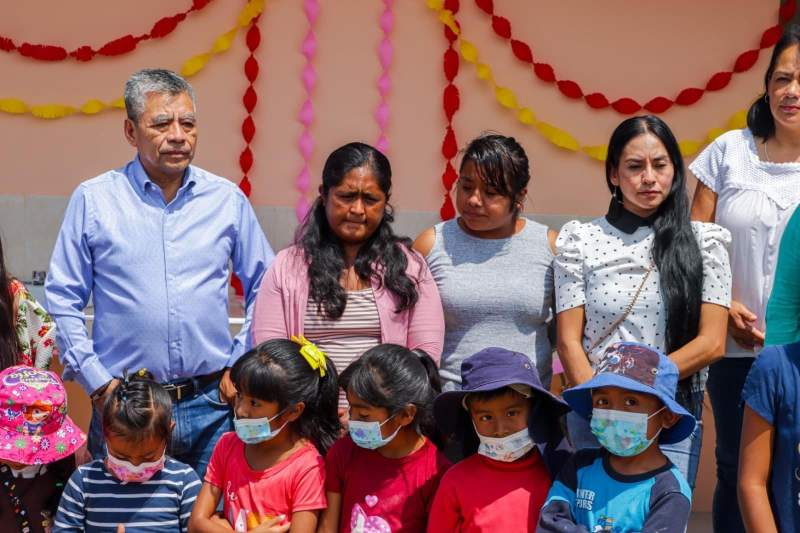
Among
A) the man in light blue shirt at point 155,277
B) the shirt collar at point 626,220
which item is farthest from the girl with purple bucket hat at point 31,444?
the shirt collar at point 626,220

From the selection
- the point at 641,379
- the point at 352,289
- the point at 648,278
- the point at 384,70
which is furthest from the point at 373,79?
the point at 641,379

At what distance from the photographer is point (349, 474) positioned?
3529 mm

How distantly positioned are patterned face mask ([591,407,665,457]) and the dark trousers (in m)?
0.86

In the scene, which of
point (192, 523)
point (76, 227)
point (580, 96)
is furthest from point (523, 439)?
point (580, 96)

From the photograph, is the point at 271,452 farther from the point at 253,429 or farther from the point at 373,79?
the point at 373,79

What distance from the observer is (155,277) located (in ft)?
12.5

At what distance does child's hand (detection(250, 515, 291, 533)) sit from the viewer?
11.1 feet

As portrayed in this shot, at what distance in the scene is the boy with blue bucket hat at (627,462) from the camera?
310 centimetres

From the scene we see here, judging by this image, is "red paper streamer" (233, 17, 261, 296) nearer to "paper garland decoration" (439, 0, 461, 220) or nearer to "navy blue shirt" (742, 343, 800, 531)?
"paper garland decoration" (439, 0, 461, 220)

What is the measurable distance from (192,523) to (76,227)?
3.61 ft

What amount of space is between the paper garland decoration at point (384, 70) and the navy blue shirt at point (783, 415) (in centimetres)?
356

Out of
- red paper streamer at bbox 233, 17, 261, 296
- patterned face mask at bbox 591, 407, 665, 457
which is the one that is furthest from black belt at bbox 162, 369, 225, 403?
red paper streamer at bbox 233, 17, 261, 296

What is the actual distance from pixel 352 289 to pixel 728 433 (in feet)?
4.78

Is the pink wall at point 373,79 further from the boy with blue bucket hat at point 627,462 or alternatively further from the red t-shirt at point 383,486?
the boy with blue bucket hat at point 627,462
